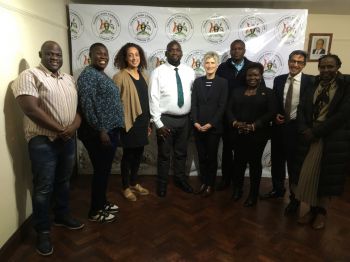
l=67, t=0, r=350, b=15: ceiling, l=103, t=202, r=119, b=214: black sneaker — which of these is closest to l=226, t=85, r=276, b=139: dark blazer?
l=103, t=202, r=119, b=214: black sneaker

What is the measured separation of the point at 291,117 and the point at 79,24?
8.25ft

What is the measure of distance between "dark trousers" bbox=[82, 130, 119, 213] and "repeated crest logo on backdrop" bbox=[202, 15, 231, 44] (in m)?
1.78

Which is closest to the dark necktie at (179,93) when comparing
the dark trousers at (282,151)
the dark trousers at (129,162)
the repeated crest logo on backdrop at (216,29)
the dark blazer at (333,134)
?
the dark trousers at (129,162)

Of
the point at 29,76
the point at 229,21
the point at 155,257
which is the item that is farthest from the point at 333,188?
the point at 29,76

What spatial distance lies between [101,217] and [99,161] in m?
0.53

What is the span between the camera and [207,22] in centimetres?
335

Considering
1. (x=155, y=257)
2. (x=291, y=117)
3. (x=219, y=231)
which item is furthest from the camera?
(x=291, y=117)

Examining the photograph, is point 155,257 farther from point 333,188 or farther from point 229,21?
point 229,21

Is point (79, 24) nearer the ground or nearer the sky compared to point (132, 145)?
nearer the sky

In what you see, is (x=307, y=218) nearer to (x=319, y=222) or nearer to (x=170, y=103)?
(x=319, y=222)

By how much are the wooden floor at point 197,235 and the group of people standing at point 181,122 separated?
0.42 feet

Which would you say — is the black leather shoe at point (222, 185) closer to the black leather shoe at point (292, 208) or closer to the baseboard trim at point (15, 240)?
the black leather shoe at point (292, 208)

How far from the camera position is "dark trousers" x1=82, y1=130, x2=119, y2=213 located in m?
2.25

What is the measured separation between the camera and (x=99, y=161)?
2.30m
